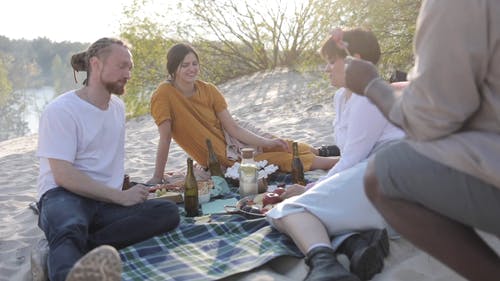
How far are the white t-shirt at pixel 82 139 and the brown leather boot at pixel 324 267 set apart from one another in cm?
149

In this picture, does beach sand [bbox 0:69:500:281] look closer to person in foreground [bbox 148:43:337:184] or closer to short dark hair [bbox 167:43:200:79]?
person in foreground [bbox 148:43:337:184]

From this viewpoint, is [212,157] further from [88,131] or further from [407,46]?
[407,46]

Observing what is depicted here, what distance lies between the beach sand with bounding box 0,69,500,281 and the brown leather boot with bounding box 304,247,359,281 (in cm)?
18

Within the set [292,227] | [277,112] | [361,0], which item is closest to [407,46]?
[361,0]

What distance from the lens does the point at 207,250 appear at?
3.14 meters

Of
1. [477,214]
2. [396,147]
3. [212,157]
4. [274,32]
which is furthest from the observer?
[274,32]

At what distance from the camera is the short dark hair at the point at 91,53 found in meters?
3.48

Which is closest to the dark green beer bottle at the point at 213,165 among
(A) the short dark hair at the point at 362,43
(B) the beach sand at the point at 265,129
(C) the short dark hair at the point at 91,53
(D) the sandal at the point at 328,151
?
(B) the beach sand at the point at 265,129

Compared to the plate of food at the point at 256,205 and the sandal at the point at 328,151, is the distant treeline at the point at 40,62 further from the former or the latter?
the plate of food at the point at 256,205

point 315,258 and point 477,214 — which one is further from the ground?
point 477,214

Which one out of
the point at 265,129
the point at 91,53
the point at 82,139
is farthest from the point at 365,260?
the point at 265,129

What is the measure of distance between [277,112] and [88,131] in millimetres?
5838

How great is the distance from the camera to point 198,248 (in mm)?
3172

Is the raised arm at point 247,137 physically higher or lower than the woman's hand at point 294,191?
higher
